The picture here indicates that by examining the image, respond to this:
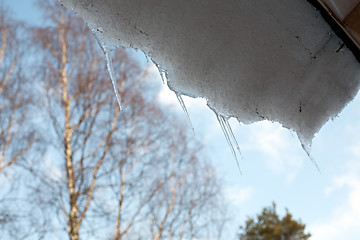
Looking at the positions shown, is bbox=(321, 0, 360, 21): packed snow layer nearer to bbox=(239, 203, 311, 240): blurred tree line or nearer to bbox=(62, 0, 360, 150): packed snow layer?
bbox=(62, 0, 360, 150): packed snow layer

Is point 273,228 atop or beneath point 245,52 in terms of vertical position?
atop

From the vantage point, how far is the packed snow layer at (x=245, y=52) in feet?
3.07

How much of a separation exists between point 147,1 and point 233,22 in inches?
10.3

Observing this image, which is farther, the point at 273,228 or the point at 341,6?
the point at 273,228

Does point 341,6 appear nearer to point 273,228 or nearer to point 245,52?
point 245,52

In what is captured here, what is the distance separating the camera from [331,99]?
3.65 feet

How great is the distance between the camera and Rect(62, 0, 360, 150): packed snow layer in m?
0.94

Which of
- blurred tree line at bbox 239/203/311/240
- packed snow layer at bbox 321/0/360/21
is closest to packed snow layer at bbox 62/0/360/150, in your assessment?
packed snow layer at bbox 321/0/360/21

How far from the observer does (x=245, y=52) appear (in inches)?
40.8

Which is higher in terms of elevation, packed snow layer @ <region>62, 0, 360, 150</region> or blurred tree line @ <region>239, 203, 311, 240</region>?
blurred tree line @ <region>239, 203, 311, 240</region>

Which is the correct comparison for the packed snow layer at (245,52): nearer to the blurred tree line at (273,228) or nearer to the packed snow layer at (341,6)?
the packed snow layer at (341,6)

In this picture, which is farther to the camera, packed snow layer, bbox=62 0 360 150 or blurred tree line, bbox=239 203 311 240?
blurred tree line, bbox=239 203 311 240

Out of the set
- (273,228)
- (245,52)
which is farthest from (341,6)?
(273,228)

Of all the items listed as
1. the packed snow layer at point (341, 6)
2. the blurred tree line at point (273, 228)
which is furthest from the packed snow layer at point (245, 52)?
the blurred tree line at point (273, 228)
